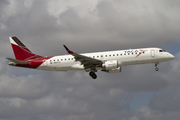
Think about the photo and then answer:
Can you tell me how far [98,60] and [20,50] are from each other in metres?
17.5

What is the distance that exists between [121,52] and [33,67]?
1780 cm

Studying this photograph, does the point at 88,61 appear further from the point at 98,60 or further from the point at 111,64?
the point at 111,64

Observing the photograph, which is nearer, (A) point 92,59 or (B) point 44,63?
(A) point 92,59

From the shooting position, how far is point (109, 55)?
58.0m

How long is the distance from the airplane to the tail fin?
2.26ft

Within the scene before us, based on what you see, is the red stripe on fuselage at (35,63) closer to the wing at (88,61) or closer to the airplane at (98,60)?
the airplane at (98,60)

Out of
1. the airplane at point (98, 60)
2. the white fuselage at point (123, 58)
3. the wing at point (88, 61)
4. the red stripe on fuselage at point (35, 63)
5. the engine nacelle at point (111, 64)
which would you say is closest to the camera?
the wing at point (88, 61)

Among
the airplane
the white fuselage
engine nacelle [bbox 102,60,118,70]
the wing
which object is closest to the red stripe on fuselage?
the airplane

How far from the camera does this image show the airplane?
57062 mm

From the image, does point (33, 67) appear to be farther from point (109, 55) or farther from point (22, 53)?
point (109, 55)

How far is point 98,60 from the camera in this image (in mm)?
56906

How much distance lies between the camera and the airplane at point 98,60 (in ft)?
187

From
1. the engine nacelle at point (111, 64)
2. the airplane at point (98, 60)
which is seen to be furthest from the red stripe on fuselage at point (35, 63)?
→ the engine nacelle at point (111, 64)

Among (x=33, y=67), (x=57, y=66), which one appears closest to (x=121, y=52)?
(x=57, y=66)
